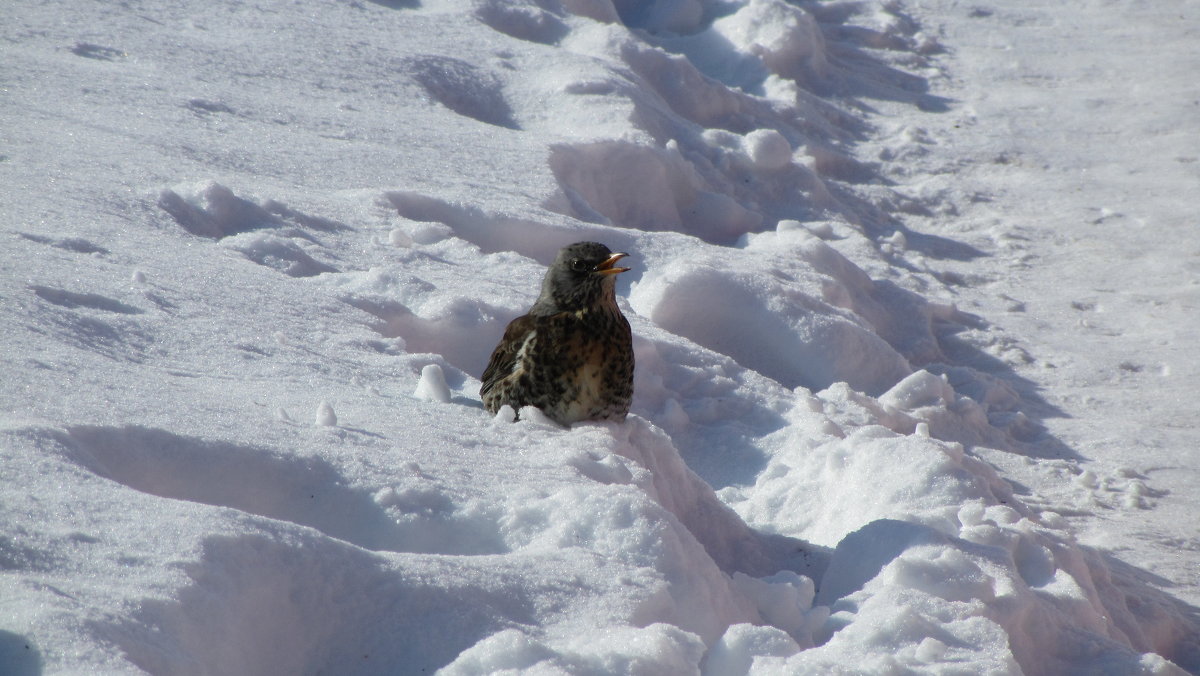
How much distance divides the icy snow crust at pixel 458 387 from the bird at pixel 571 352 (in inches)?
4.3

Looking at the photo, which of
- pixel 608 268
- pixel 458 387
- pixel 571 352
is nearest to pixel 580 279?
pixel 608 268

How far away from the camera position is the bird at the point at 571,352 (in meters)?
3.74

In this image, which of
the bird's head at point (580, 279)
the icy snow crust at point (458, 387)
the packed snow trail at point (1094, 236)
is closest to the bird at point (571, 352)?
the bird's head at point (580, 279)

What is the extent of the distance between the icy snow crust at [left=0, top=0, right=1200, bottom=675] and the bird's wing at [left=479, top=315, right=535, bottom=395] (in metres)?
0.11

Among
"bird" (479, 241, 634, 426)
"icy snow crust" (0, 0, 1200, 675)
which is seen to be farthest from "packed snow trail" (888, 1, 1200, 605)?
"bird" (479, 241, 634, 426)

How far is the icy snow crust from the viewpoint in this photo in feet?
7.57

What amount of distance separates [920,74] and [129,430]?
344 inches

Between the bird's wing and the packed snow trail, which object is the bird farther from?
the packed snow trail

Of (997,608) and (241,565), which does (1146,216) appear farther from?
(241,565)

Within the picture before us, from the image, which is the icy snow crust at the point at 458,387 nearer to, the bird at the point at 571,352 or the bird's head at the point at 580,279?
the bird at the point at 571,352

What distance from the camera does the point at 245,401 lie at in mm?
3168

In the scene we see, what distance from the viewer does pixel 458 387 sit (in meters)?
4.02

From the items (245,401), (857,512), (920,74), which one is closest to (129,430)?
(245,401)

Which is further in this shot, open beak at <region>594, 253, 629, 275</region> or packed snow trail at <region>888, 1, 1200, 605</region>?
packed snow trail at <region>888, 1, 1200, 605</region>
